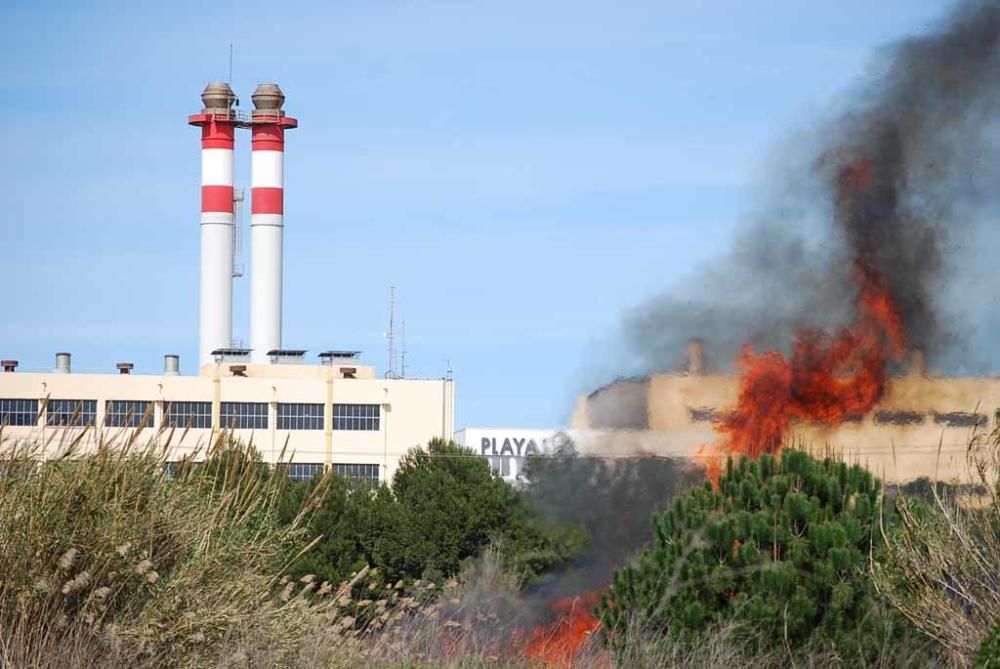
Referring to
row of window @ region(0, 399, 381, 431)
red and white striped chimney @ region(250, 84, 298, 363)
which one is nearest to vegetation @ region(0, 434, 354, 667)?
row of window @ region(0, 399, 381, 431)

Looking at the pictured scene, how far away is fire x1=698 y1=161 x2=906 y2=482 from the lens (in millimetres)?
38188

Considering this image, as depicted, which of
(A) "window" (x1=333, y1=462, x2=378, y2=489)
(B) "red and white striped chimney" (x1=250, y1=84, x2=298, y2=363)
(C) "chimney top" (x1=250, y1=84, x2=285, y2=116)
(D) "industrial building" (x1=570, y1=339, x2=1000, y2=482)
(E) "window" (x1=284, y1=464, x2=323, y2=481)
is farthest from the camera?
(C) "chimney top" (x1=250, y1=84, x2=285, y2=116)

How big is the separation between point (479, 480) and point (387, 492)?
3.80m

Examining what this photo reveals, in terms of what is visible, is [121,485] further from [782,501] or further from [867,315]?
[867,315]

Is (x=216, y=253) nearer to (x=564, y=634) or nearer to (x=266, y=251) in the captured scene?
(x=266, y=251)

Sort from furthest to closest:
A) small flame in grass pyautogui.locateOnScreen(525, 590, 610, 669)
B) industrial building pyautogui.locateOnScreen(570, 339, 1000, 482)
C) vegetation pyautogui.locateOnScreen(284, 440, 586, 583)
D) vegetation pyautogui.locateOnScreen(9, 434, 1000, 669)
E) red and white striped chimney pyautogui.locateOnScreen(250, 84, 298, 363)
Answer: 1. red and white striped chimney pyautogui.locateOnScreen(250, 84, 298, 363)
2. vegetation pyautogui.locateOnScreen(284, 440, 586, 583)
3. industrial building pyautogui.locateOnScreen(570, 339, 1000, 482)
4. small flame in grass pyautogui.locateOnScreen(525, 590, 610, 669)
5. vegetation pyautogui.locateOnScreen(9, 434, 1000, 669)

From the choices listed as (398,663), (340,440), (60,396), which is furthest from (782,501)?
(60,396)

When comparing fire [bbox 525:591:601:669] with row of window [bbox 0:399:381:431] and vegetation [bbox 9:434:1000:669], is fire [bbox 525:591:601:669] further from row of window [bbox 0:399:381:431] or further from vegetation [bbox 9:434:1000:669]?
row of window [bbox 0:399:381:431]

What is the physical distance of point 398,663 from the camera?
21000mm

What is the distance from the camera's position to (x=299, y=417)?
84438 millimetres

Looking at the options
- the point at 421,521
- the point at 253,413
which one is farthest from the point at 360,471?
the point at 421,521

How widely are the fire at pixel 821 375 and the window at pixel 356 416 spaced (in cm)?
4760

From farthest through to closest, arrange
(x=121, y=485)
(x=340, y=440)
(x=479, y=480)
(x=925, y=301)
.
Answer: (x=340, y=440) → (x=479, y=480) → (x=925, y=301) → (x=121, y=485)

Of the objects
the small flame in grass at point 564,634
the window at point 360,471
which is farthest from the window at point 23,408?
the small flame in grass at point 564,634
